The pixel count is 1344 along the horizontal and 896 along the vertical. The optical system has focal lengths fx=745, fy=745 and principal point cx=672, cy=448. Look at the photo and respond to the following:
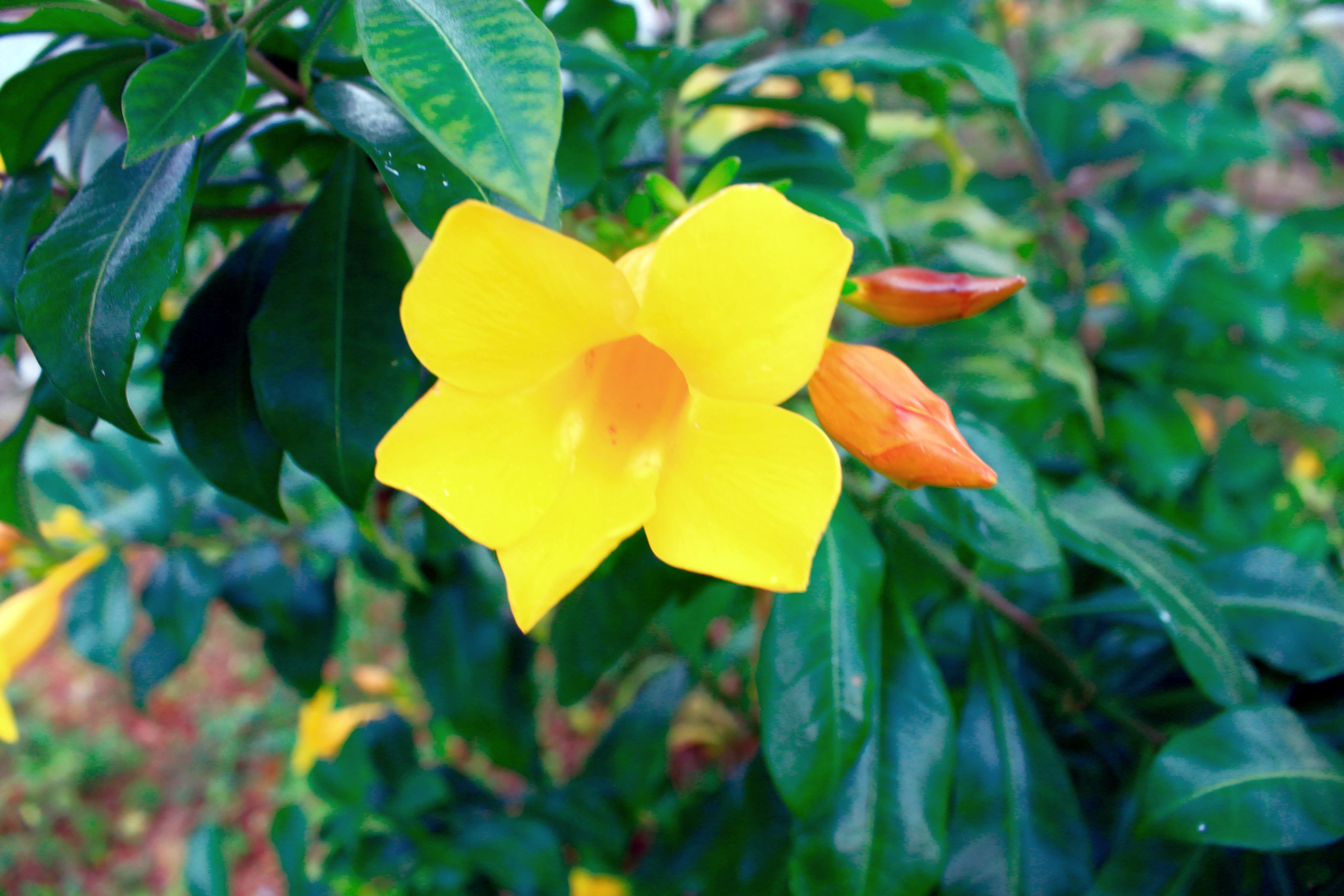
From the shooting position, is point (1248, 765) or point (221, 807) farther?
point (221, 807)

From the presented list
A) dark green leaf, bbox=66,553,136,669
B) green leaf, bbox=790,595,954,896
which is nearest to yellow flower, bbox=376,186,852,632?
green leaf, bbox=790,595,954,896

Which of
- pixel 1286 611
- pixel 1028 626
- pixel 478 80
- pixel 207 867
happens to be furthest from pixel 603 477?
pixel 207 867

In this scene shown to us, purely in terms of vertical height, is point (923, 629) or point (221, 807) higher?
point (923, 629)

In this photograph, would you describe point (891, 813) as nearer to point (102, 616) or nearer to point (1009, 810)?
point (1009, 810)

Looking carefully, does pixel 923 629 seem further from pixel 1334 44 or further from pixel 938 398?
pixel 1334 44

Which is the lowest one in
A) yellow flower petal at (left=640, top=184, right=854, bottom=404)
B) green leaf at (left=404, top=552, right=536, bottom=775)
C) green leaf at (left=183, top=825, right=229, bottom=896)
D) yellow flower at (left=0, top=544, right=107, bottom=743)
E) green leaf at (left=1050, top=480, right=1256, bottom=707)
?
green leaf at (left=183, top=825, right=229, bottom=896)

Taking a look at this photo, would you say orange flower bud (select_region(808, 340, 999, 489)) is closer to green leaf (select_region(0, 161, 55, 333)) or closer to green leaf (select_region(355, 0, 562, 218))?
green leaf (select_region(355, 0, 562, 218))

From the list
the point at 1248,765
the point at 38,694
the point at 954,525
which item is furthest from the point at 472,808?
the point at 38,694
